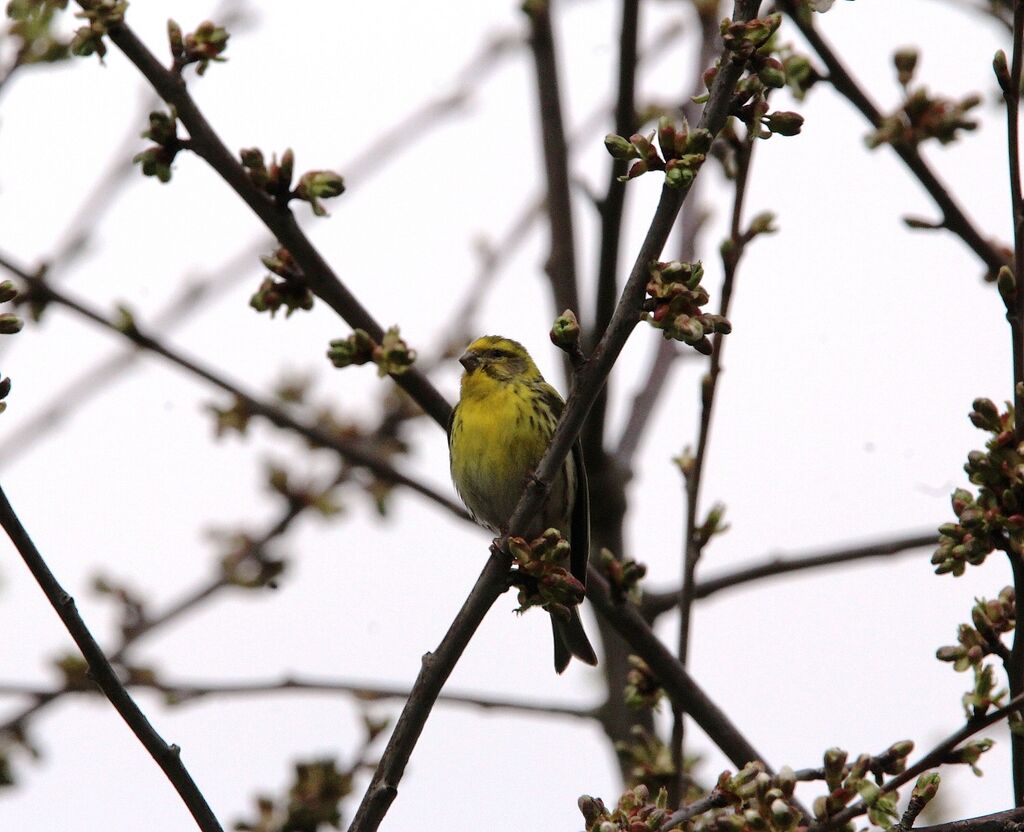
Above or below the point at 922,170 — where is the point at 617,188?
above

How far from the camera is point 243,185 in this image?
3.71 metres

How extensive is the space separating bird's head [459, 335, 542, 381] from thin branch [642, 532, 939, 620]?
106cm

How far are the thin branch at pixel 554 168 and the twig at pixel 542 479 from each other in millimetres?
3055

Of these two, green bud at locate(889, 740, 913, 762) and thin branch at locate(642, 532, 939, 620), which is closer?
green bud at locate(889, 740, 913, 762)

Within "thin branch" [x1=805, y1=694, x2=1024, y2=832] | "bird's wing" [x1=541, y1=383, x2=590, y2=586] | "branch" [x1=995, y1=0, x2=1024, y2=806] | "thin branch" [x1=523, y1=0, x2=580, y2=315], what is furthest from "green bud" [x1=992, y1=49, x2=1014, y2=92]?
"thin branch" [x1=523, y1=0, x2=580, y2=315]

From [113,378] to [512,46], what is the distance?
2.96m

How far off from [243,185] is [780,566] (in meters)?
2.66

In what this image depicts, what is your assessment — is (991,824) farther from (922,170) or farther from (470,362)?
(470,362)

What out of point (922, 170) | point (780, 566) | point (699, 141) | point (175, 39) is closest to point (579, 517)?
point (780, 566)

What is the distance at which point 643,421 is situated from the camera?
6.17 meters

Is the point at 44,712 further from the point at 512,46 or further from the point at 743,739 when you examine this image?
the point at 512,46

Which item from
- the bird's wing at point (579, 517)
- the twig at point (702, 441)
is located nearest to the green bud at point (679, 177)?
the twig at point (702, 441)

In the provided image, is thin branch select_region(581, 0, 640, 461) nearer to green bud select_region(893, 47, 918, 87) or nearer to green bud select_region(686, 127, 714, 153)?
green bud select_region(893, 47, 918, 87)

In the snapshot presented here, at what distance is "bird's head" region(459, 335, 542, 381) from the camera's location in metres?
5.57
